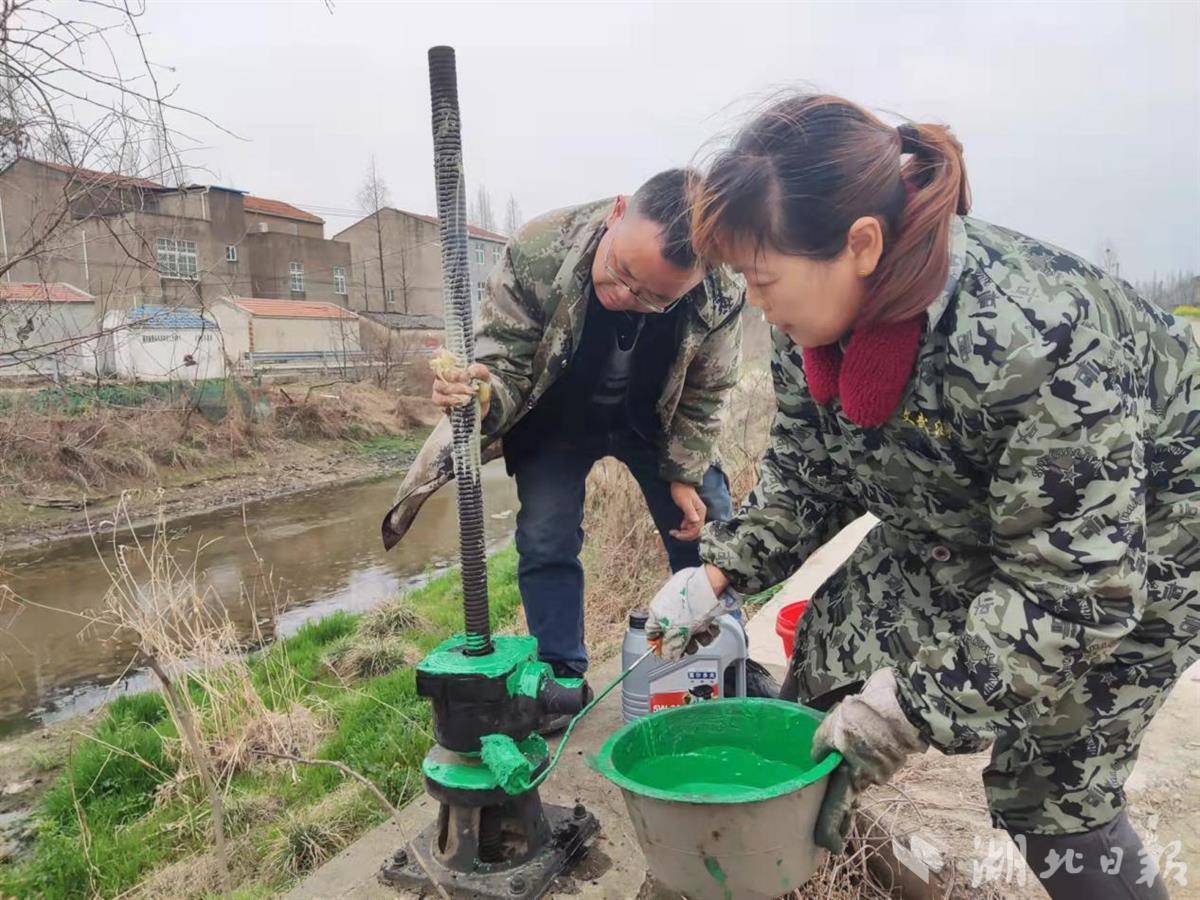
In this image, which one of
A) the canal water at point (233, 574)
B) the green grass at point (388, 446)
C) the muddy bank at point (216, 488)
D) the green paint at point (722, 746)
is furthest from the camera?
the green grass at point (388, 446)

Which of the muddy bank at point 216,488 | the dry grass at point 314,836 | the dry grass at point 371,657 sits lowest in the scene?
the muddy bank at point 216,488

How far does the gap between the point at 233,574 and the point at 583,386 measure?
7.73 meters

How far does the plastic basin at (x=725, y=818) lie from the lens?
1.35 metres

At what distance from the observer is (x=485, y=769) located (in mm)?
1885

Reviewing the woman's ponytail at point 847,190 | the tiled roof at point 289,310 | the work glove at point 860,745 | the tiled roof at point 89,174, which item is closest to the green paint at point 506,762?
the work glove at point 860,745

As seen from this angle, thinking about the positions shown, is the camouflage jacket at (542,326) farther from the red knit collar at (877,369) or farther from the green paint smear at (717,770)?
the red knit collar at (877,369)

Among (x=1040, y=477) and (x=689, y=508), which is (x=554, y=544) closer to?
(x=689, y=508)

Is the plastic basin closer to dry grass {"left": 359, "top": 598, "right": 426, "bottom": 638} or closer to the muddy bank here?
dry grass {"left": 359, "top": 598, "right": 426, "bottom": 638}

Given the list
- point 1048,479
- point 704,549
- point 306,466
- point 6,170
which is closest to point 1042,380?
point 1048,479

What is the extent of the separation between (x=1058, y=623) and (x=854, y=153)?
76cm

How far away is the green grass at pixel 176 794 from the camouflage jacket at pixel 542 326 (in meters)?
1.19

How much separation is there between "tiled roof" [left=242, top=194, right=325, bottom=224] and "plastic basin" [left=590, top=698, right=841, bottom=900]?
41.0 meters

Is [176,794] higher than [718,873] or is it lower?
lower

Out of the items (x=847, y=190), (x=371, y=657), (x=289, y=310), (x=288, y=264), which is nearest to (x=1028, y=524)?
(x=847, y=190)
